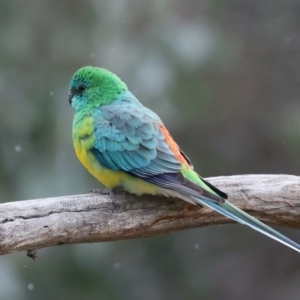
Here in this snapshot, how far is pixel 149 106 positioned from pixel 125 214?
189 cm

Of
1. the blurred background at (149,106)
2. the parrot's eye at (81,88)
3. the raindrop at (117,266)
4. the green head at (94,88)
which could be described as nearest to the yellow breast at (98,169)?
the green head at (94,88)

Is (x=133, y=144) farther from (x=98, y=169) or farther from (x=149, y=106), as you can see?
(x=149, y=106)

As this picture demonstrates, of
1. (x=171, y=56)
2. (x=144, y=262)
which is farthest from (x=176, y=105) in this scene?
(x=144, y=262)

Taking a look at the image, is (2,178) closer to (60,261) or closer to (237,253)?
(60,261)

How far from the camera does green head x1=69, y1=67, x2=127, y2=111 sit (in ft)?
12.3

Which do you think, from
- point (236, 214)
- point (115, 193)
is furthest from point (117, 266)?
point (236, 214)

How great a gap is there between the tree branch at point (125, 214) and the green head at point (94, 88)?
644 millimetres

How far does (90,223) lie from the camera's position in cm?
316

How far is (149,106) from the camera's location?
5016 millimetres

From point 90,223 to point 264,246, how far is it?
4008 mm

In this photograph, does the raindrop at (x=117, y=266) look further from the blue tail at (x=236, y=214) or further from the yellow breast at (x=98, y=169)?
the blue tail at (x=236, y=214)

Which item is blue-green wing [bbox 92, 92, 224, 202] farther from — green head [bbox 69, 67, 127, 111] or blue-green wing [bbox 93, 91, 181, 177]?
green head [bbox 69, 67, 127, 111]

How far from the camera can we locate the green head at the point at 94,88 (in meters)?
3.74

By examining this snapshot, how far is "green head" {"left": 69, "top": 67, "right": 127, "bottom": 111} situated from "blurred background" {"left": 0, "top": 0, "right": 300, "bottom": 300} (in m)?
0.91
